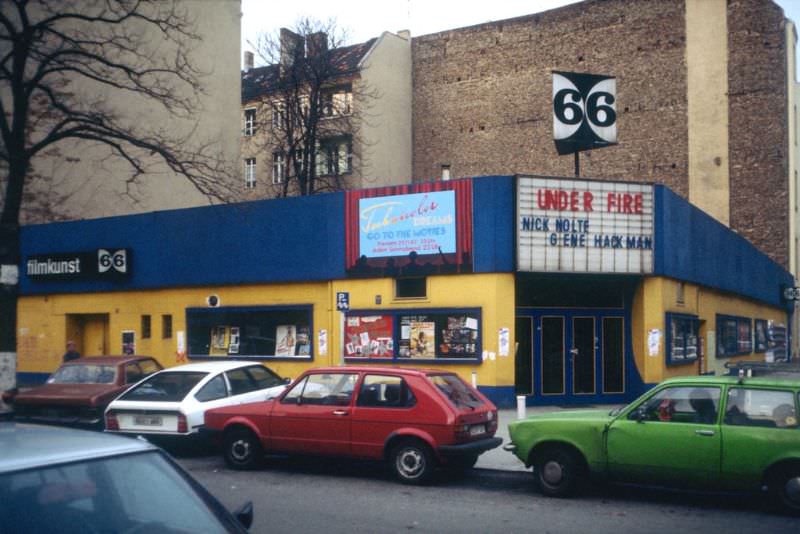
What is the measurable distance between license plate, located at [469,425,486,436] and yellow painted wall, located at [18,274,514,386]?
27.2ft

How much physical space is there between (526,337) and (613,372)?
8.58 feet

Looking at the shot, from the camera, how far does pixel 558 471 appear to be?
1023 centimetres

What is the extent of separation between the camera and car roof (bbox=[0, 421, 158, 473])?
151 inches

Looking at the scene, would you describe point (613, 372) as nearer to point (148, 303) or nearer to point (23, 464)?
point (148, 303)

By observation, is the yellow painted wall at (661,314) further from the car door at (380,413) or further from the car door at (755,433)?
the car door at (755,433)

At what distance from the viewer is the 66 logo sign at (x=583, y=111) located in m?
22.7

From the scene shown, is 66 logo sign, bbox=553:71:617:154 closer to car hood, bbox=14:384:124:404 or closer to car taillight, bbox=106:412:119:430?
car hood, bbox=14:384:124:404

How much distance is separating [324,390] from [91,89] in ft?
79.2

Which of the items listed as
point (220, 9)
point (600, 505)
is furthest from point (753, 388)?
point (220, 9)

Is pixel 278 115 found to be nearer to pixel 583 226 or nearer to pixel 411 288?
pixel 411 288

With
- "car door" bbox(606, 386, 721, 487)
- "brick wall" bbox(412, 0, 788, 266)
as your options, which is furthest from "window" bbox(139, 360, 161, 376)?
"brick wall" bbox(412, 0, 788, 266)

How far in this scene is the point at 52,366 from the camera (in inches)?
1089

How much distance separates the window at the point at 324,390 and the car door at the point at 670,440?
358 cm

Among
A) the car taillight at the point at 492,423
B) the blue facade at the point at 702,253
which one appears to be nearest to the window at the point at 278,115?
the blue facade at the point at 702,253
